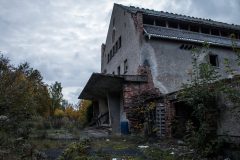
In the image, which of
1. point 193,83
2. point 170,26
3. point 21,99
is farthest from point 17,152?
point 170,26

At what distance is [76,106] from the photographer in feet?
151

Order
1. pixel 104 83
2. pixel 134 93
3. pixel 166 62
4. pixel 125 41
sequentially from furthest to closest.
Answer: pixel 125 41, pixel 166 62, pixel 104 83, pixel 134 93

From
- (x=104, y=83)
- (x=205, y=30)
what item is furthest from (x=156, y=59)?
(x=205, y=30)

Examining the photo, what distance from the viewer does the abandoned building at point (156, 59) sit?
630 inches

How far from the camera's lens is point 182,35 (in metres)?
18.9

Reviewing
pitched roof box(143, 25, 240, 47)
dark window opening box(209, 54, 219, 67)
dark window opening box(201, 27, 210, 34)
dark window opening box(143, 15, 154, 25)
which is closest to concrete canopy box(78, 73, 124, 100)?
pitched roof box(143, 25, 240, 47)

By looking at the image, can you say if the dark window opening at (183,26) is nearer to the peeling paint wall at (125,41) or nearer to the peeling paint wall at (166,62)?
the peeling paint wall at (166,62)

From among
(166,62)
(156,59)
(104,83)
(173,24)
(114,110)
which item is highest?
(173,24)

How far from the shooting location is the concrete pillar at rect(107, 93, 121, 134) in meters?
19.3

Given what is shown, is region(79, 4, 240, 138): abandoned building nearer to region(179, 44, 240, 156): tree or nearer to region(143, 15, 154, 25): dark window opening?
region(143, 15, 154, 25): dark window opening

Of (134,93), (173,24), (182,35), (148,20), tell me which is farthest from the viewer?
(173,24)

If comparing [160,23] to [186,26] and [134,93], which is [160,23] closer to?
[186,26]

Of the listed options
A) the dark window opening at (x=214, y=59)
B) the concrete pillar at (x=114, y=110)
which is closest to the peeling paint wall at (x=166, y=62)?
the dark window opening at (x=214, y=59)

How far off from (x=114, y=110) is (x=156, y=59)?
16.0ft
